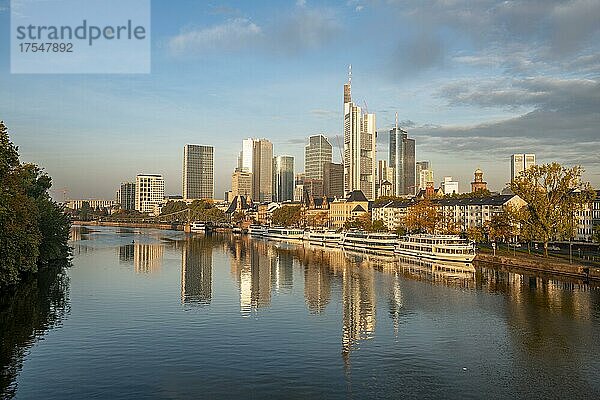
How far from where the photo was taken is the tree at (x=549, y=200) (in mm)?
73438

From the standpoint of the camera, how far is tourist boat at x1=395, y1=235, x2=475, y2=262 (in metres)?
81.9

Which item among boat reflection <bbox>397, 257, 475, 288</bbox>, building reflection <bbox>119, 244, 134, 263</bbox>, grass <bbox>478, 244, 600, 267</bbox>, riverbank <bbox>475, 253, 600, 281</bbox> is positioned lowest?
building reflection <bbox>119, 244, 134, 263</bbox>

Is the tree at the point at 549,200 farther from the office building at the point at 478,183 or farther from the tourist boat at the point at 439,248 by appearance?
the office building at the point at 478,183

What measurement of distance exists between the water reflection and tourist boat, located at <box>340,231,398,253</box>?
59.7m

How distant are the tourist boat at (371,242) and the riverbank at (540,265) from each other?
24165 mm

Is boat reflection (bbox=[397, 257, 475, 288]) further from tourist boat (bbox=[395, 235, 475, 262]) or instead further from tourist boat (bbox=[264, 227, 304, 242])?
tourist boat (bbox=[264, 227, 304, 242])

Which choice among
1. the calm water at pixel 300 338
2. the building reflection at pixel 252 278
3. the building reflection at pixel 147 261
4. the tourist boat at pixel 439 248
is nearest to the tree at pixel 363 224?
the tourist boat at pixel 439 248

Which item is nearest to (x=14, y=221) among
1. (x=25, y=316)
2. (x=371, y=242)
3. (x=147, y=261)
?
(x=25, y=316)

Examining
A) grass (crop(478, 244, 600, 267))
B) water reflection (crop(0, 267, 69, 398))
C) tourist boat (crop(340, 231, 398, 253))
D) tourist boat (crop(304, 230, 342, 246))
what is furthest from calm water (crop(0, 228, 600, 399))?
tourist boat (crop(304, 230, 342, 246))

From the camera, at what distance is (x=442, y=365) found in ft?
97.3

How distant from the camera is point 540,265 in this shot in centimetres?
6756

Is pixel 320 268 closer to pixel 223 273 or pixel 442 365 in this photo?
pixel 223 273

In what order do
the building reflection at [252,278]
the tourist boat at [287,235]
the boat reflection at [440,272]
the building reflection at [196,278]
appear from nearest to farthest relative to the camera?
the building reflection at [252,278] < the building reflection at [196,278] < the boat reflection at [440,272] < the tourist boat at [287,235]

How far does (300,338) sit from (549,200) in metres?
51.2
